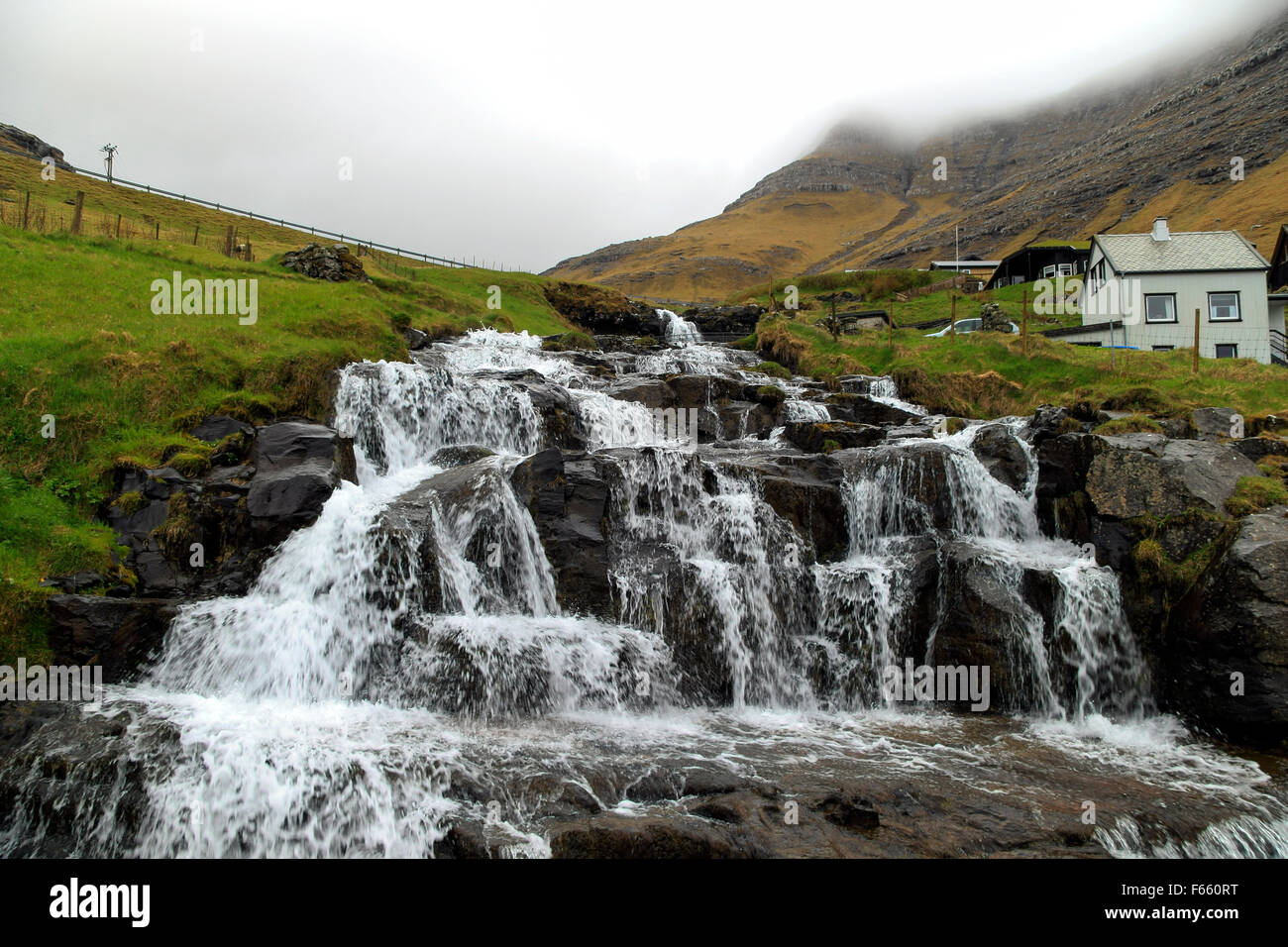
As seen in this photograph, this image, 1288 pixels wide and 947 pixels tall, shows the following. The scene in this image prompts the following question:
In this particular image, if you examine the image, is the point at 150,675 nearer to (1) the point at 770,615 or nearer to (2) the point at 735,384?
(1) the point at 770,615

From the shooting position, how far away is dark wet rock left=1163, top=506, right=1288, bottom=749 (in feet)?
40.9

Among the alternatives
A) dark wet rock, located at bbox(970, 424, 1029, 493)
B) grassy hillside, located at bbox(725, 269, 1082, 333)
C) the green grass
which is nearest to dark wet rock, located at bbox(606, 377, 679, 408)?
the green grass

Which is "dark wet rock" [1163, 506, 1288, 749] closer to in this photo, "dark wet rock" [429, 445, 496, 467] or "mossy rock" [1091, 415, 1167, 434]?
"mossy rock" [1091, 415, 1167, 434]

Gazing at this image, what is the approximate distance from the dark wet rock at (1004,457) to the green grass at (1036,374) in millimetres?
6558

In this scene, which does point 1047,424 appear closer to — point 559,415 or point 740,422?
point 740,422

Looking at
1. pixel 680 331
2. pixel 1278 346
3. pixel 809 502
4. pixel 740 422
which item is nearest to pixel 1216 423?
pixel 809 502

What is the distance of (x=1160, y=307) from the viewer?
1686 inches

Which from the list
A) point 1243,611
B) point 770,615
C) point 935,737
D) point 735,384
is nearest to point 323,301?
point 735,384

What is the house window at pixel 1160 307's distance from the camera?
42500 millimetres

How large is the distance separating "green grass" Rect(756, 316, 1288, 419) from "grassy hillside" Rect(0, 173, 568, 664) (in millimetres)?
21679

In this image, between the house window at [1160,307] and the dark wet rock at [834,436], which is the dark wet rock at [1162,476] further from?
the house window at [1160,307]

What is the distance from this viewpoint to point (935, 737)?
12617mm

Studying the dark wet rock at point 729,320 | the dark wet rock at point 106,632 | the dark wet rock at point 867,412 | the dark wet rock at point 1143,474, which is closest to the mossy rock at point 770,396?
the dark wet rock at point 867,412

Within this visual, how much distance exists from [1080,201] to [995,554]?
137 meters
